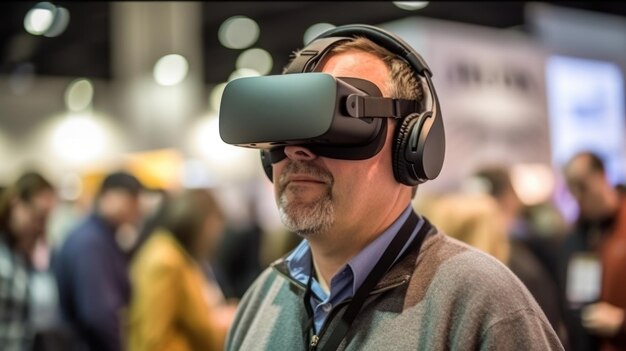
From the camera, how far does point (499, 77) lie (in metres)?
4.45

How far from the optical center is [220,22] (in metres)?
Result: 8.41

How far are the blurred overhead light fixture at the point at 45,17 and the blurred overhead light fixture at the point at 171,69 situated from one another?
3.03ft

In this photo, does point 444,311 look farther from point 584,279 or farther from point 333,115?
point 584,279

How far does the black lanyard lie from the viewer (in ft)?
4.38

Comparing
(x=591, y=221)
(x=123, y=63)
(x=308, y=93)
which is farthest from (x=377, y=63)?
(x=123, y=63)

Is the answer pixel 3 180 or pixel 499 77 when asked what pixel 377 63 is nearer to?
pixel 499 77

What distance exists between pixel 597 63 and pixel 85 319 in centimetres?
375

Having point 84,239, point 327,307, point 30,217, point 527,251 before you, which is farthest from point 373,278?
point 30,217

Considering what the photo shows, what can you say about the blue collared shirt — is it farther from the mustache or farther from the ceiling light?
the ceiling light

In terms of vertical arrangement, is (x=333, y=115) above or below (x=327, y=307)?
above

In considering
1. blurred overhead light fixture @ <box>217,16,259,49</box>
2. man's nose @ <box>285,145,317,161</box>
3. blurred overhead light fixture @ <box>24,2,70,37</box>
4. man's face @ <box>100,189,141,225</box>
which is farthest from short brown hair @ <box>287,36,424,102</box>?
blurred overhead light fixture @ <box>217,16,259,49</box>

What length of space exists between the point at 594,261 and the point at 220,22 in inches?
227

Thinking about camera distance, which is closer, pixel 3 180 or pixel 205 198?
pixel 205 198

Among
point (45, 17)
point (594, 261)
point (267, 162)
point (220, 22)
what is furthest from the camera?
point (220, 22)
